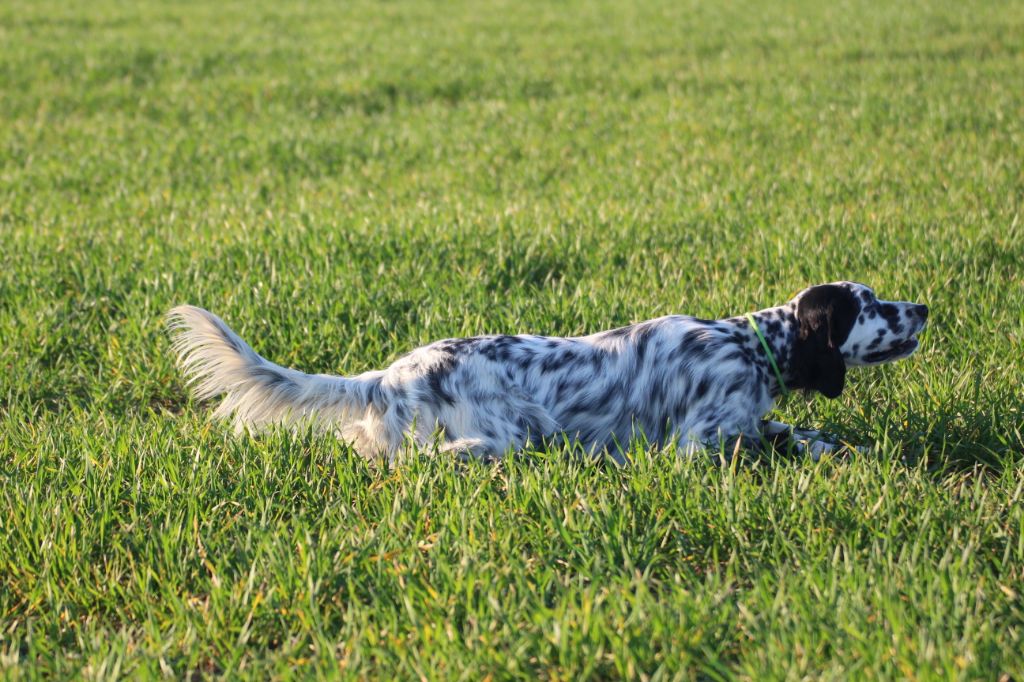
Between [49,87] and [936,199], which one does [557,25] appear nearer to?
[49,87]

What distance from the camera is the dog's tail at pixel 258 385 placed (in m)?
4.06

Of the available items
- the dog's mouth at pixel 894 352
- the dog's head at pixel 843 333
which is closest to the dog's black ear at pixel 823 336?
the dog's head at pixel 843 333

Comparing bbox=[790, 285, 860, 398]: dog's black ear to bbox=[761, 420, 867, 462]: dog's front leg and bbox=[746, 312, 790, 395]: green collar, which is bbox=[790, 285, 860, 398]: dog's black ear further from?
bbox=[761, 420, 867, 462]: dog's front leg

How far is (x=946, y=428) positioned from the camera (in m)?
4.17

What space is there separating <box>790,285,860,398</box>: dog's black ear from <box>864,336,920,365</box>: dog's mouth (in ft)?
0.50

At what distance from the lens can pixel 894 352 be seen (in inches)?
172

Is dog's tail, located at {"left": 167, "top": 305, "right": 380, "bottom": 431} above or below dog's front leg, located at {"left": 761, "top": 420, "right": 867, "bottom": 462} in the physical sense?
above

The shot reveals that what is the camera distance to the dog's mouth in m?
4.36

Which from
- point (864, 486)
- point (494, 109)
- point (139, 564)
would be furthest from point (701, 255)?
point (494, 109)

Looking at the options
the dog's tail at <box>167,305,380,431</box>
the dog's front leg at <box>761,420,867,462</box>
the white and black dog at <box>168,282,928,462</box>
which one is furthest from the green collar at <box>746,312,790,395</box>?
the dog's tail at <box>167,305,380,431</box>

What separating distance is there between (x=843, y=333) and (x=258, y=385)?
247 cm

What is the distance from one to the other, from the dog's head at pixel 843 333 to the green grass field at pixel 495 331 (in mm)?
241

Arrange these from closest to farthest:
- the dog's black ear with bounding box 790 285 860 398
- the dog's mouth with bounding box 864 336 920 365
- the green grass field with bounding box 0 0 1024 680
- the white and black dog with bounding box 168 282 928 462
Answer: the green grass field with bounding box 0 0 1024 680 → the white and black dog with bounding box 168 282 928 462 → the dog's black ear with bounding box 790 285 860 398 → the dog's mouth with bounding box 864 336 920 365

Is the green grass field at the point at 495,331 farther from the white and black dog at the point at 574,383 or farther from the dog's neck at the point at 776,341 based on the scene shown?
the dog's neck at the point at 776,341
